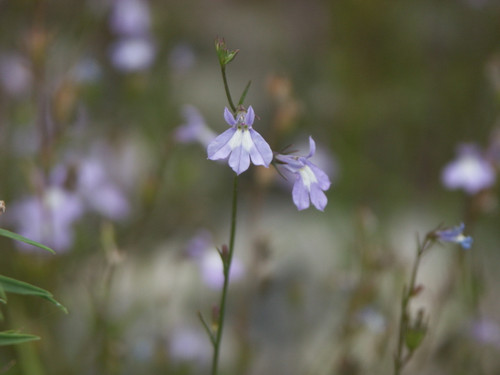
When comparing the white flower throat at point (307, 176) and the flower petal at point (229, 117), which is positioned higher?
the flower petal at point (229, 117)

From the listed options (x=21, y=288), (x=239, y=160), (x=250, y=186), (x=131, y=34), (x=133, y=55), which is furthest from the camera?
(x=250, y=186)

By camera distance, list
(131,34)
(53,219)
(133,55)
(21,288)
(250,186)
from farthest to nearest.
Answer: (250,186) → (131,34) → (133,55) → (53,219) → (21,288)

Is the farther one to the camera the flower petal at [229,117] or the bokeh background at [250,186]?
the bokeh background at [250,186]

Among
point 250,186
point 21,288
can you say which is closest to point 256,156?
point 21,288

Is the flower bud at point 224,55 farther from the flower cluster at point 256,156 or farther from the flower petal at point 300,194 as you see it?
the flower petal at point 300,194

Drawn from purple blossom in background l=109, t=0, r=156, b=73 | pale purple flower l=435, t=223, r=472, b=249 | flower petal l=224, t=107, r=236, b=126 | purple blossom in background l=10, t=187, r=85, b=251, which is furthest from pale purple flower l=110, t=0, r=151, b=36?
pale purple flower l=435, t=223, r=472, b=249

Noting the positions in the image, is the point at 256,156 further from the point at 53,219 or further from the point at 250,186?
the point at 250,186

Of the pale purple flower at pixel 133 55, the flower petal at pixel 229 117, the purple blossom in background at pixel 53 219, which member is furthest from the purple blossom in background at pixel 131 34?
the flower petal at pixel 229 117

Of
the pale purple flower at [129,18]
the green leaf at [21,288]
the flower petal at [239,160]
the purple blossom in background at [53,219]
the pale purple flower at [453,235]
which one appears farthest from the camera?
the pale purple flower at [129,18]
